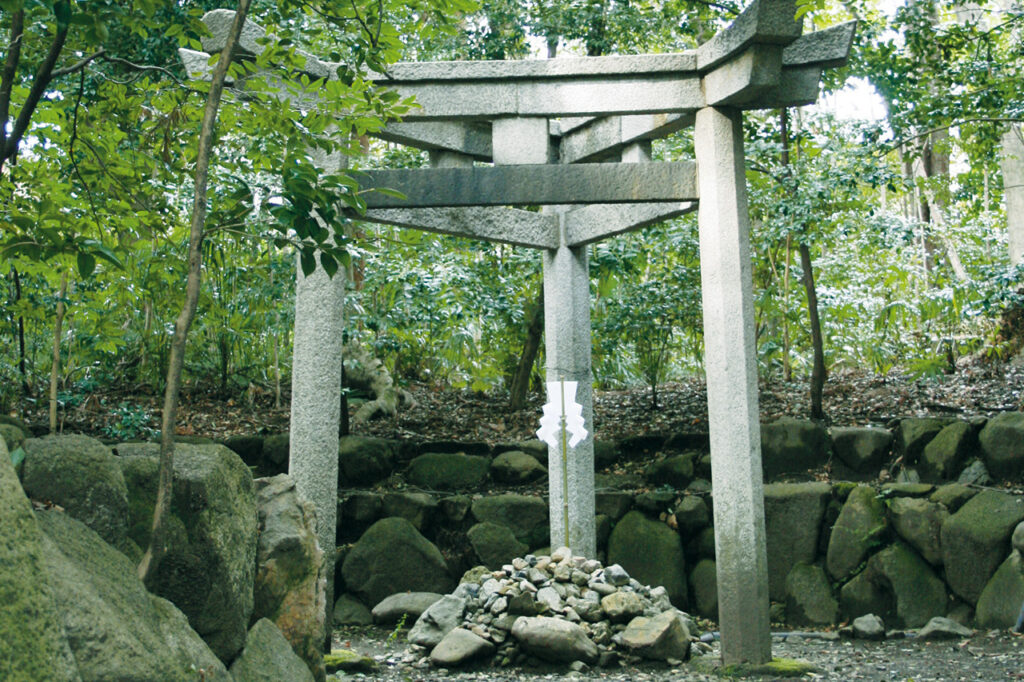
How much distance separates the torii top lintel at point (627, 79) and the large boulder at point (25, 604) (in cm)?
363

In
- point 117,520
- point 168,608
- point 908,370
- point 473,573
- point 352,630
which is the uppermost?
point 908,370

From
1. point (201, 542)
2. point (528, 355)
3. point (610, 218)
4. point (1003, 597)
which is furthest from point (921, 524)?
point (201, 542)

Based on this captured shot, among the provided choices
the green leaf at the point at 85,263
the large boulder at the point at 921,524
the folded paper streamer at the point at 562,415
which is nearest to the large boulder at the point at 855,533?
the large boulder at the point at 921,524

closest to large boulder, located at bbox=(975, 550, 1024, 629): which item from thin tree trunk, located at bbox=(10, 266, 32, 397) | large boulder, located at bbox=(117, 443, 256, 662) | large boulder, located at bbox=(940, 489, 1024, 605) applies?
large boulder, located at bbox=(940, 489, 1024, 605)

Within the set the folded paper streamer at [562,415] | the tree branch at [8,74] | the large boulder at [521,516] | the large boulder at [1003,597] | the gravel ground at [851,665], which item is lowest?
the gravel ground at [851,665]

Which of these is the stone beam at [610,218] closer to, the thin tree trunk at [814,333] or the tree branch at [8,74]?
the thin tree trunk at [814,333]

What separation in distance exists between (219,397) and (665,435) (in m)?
4.71

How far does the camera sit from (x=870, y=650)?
5.79m

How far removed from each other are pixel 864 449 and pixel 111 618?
6.76 meters

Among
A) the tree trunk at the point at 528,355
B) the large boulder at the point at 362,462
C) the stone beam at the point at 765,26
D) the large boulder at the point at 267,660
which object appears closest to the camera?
the large boulder at the point at 267,660

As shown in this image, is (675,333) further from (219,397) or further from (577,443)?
(219,397)

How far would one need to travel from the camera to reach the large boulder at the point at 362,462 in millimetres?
8086

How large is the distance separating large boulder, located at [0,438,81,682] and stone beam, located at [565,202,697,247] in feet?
15.2

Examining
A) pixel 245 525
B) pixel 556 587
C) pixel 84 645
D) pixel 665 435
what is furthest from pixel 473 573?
pixel 84 645
